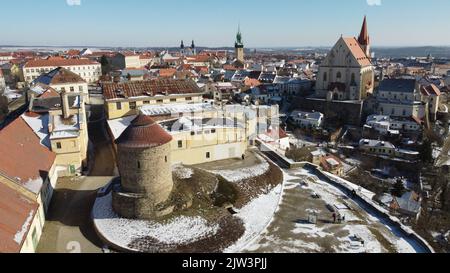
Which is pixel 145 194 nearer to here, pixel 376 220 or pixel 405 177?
pixel 376 220

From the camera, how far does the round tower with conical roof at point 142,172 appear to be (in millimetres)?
20062

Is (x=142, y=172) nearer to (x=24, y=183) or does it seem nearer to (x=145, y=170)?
(x=145, y=170)

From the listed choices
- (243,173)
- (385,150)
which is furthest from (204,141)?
(385,150)

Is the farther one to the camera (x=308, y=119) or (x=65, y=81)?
(x=308, y=119)

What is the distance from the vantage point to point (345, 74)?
69.9m

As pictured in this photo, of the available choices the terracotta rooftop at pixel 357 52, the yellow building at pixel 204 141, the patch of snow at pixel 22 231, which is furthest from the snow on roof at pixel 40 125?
the terracotta rooftop at pixel 357 52

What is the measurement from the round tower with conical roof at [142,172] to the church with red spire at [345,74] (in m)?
54.2

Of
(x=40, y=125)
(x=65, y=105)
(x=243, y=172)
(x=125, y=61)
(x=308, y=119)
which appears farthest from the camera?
(x=125, y=61)

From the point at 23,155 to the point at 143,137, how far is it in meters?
9.36

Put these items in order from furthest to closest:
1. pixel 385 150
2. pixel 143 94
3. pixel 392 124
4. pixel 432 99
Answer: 1. pixel 432 99
2. pixel 392 124
3. pixel 385 150
4. pixel 143 94

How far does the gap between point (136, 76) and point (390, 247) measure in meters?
57.7

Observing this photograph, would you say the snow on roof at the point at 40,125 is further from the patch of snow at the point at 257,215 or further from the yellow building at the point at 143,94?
the patch of snow at the point at 257,215

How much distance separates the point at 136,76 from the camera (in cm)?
6762

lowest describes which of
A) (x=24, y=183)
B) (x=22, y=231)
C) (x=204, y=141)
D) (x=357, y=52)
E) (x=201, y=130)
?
(x=22, y=231)
